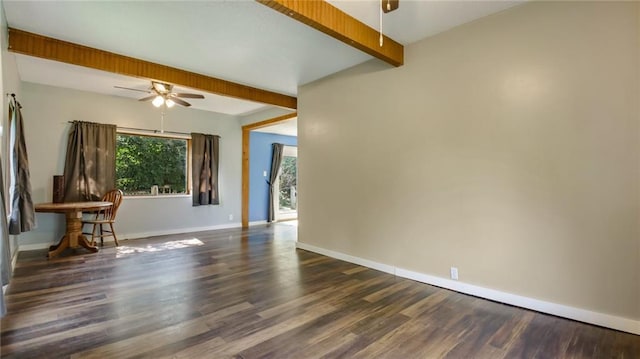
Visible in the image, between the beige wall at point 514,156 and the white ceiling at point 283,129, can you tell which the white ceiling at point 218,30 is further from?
the white ceiling at point 283,129

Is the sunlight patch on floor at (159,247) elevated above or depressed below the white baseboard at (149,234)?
below

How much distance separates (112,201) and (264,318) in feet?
13.8

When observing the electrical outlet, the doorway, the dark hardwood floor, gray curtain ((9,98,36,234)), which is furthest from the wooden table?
the electrical outlet

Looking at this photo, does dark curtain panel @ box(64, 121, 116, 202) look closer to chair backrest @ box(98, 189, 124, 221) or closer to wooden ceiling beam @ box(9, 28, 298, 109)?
chair backrest @ box(98, 189, 124, 221)

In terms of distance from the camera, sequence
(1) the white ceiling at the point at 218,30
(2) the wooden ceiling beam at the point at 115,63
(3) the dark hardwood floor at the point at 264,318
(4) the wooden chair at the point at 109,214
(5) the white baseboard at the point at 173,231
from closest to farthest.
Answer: (3) the dark hardwood floor at the point at 264,318
(1) the white ceiling at the point at 218,30
(2) the wooden ceiling beam at the point at 115,63
(4) the wooden chair at the point at 109,214
(5) the white baseboard at the point at 173,231

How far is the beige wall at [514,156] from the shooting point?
224cm

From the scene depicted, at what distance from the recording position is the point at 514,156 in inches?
106

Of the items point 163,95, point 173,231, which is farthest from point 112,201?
point 163,95

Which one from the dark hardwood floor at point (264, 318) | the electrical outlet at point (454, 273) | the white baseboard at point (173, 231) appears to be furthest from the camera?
the white baseboard at point (173, 231)

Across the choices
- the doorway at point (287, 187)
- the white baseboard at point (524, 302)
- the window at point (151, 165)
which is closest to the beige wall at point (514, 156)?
the white baseboard at point (524, 302)

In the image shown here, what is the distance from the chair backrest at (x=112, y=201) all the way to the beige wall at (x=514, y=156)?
3.99 m

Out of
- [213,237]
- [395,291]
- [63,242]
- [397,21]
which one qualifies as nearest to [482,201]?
[395,291]

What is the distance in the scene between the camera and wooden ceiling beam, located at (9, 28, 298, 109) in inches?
125

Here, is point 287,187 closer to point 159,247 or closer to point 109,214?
point 159,247
